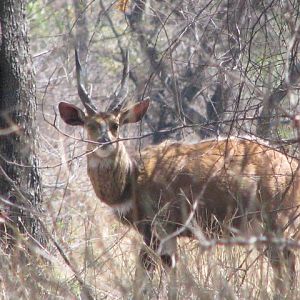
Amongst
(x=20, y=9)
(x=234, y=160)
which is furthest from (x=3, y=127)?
(x=234, y=160)

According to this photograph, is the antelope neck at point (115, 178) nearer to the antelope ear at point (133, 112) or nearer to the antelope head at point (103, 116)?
the antelope head at point (103, 116)

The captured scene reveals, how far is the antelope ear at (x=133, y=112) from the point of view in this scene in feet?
26.5

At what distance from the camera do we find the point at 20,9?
7.20 m

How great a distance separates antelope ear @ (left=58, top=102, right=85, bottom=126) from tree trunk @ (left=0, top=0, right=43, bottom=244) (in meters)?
0.98

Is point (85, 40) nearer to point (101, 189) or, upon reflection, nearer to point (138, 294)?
point (101, 189)

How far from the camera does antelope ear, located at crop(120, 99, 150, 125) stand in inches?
317

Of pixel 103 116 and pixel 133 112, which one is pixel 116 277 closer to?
pixel 103 116

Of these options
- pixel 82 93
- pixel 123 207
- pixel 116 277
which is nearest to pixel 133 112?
pixel 82 93

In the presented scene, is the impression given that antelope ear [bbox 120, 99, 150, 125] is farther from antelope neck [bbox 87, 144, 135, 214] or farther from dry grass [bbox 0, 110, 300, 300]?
dry grass [bbox 0, 110, 300, 300]

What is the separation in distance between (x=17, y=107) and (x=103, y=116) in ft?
3.68

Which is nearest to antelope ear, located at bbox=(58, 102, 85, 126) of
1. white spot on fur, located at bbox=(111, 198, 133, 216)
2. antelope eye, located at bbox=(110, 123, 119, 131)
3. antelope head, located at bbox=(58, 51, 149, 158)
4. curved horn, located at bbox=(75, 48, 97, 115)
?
antelope head, located at bbox=(58, 51, 149, 158)

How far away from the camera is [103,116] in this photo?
8.06 m

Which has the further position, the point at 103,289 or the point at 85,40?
the point at 85,40

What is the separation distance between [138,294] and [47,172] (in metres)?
7.46
